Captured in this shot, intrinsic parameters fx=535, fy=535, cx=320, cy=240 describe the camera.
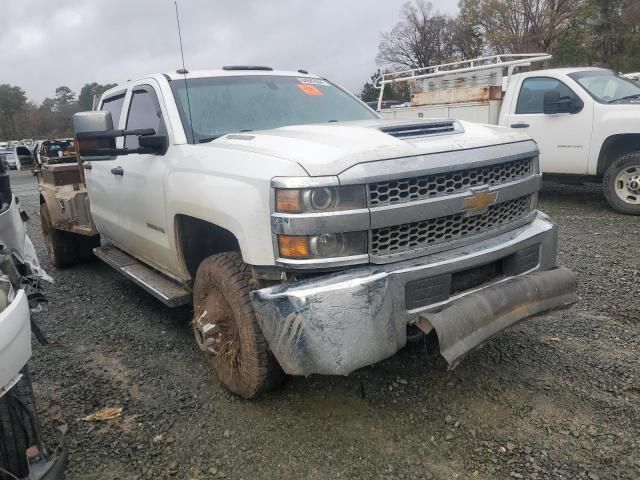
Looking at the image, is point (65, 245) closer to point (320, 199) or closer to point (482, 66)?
point (320, 199)

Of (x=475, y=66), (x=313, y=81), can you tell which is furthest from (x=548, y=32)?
(x=313, y=81)

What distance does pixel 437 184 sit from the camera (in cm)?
267

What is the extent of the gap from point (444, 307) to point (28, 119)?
6170cm

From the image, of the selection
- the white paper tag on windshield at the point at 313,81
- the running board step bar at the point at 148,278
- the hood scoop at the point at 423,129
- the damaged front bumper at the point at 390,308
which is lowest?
the running board step bar at the point at 148,278

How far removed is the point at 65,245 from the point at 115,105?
2.20 meters

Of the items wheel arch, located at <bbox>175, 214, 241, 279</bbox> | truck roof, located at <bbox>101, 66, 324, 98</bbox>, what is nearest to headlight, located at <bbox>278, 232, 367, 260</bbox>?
wheel arch, located at <bbox>175, 214, 241, 279</bbox>

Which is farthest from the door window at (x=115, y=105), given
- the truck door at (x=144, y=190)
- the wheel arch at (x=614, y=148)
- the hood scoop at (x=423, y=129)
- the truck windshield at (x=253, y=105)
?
the wheel arch at (x=614, y=148)

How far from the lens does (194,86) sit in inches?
149

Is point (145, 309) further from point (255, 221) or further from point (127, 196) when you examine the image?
point (255, 221)

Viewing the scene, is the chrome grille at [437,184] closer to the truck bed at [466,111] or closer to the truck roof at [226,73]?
the truck roof at [226,73]

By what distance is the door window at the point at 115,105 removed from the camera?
183 inches

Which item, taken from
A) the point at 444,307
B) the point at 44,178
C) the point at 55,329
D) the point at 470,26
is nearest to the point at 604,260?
the point at 444,307

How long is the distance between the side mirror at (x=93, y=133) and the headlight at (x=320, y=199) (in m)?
1.42

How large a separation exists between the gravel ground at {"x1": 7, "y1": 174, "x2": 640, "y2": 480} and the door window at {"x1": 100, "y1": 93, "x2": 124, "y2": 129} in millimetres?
1867
